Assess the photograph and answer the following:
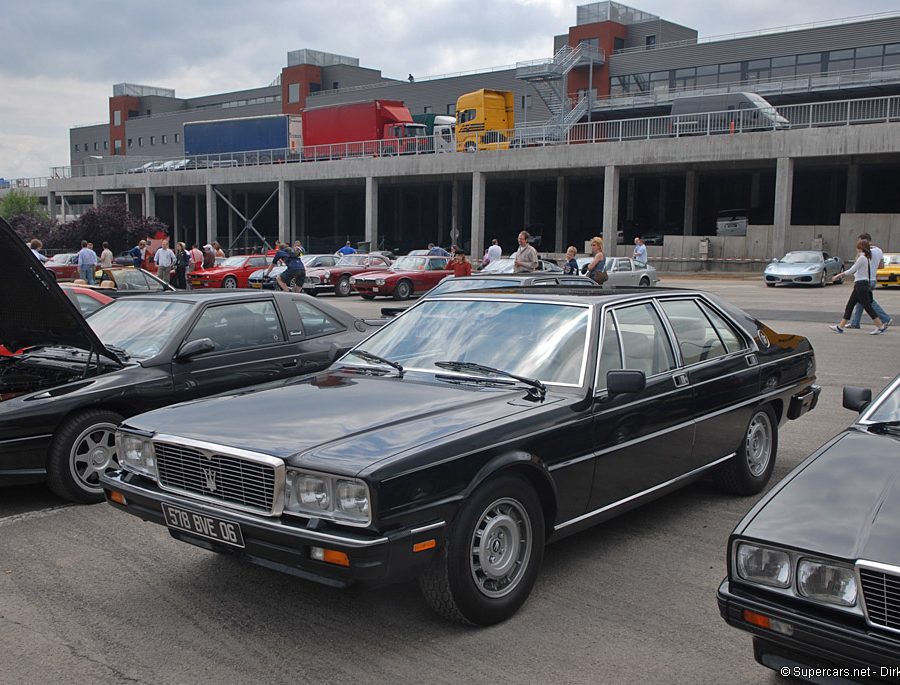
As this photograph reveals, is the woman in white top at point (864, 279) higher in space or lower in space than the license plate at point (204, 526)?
higher

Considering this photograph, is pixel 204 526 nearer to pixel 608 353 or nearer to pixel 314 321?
pixel 608 353

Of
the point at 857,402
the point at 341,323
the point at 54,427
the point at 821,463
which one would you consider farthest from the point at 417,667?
the point at 341,323

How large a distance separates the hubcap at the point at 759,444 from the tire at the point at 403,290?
61.8 feet

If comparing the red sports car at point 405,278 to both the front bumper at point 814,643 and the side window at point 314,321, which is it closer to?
the side window at point 314,321

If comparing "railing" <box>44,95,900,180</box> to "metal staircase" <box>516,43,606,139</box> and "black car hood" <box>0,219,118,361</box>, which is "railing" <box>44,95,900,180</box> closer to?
"metal staircase" <box>516,43,606,139</box>

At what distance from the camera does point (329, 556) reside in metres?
3.35

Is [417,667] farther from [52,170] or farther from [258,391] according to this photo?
[52,170]

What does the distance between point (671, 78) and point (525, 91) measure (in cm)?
1221

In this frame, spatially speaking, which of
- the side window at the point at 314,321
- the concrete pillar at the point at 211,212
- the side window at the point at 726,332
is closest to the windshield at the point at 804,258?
the side window at the point at 314,321

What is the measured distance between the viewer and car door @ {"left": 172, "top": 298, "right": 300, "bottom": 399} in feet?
21.2

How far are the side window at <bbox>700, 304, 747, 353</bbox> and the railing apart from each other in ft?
101

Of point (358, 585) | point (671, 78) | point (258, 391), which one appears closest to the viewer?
point (358, 585)

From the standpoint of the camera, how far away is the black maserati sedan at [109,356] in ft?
17.9

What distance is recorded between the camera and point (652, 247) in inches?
1539
